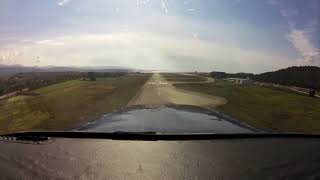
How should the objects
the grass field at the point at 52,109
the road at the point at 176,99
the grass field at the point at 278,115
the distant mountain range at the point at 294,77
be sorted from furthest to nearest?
the distant mountain range at the point at 294,77 → the road at the point at 176,99 → the grass field at the point at 278,115 → the grass field at the point at 52,109

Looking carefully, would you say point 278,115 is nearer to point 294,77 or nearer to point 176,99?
point 176,99

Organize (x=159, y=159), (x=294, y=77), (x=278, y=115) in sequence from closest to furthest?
(x=159, y=159) → (x=278, y=115) → (x=294, y=77)

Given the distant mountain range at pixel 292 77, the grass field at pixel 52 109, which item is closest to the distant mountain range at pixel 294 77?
the distant mountain range at pixel 292 77

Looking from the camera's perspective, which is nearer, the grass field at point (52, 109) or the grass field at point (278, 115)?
the grass field at point (52, 109)

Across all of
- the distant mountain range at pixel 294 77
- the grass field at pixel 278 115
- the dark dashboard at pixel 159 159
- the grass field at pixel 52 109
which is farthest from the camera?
the distant mountain range at pixel 294 77

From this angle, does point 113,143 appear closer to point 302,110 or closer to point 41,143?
point 41,143

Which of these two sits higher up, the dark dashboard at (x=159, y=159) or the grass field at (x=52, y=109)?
the dark dashboard at (x=159, y=159)

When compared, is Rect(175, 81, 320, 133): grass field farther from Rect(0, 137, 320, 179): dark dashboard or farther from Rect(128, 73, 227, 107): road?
Rect(0, 137, 320, 179): dark dashboard

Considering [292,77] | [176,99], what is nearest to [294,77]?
[292,77]

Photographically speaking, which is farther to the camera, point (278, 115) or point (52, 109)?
point (278, 115)

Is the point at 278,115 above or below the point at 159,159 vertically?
below

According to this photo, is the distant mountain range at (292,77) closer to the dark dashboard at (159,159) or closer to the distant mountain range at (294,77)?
the distant mountain range at (294,77)

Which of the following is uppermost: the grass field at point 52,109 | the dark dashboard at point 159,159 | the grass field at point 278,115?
the dark dashboard at point 159,159
